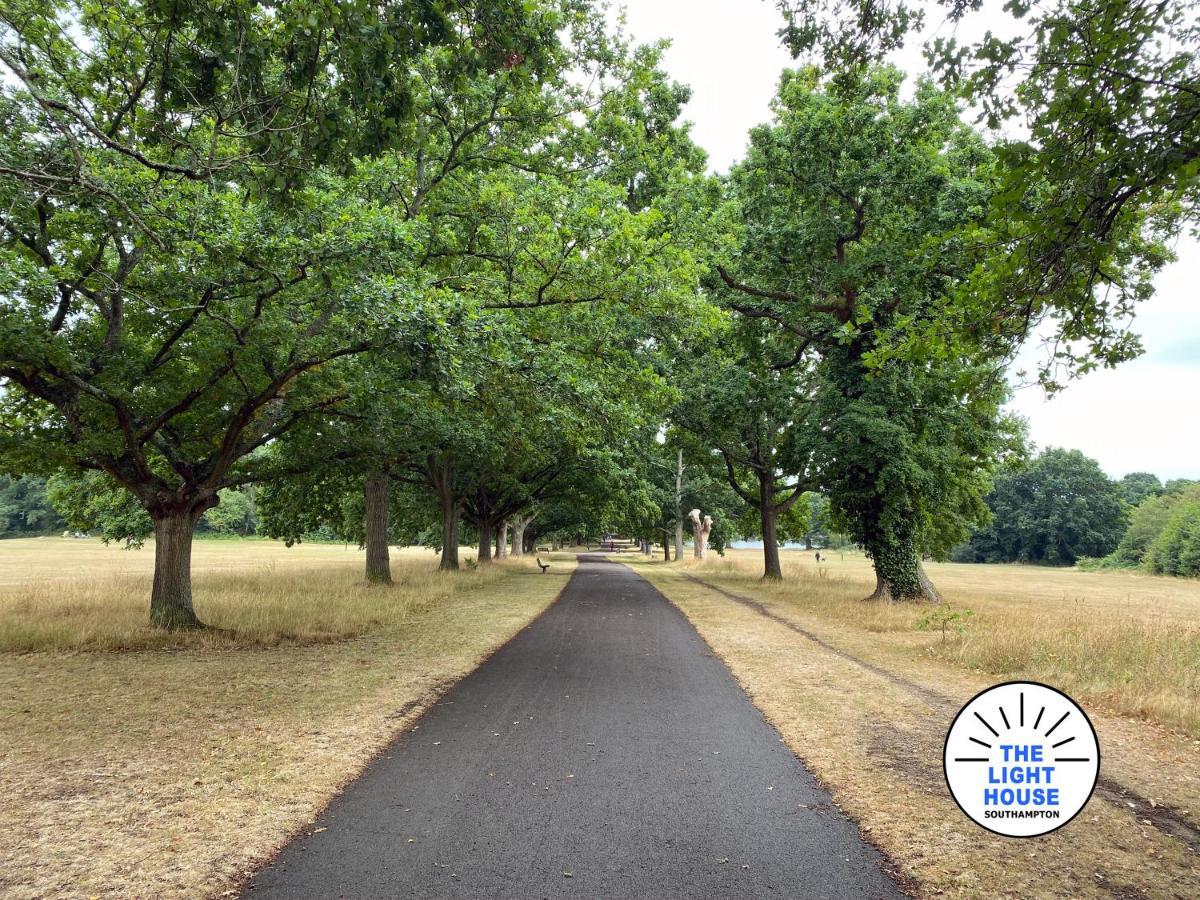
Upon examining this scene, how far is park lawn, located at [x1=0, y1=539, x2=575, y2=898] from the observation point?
3.43 m

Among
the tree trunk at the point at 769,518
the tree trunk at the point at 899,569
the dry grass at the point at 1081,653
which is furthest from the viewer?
the tree trunk at the point at 769,518

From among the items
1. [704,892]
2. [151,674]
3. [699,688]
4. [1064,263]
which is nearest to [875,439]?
[699,688]

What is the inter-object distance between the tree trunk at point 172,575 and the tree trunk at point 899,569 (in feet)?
48.8

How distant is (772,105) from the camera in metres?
17.4

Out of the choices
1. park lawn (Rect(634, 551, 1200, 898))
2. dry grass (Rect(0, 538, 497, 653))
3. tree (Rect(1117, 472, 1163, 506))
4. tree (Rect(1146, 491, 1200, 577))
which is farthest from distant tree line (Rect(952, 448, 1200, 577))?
dry grass (Rect(0, 538, 497, 653))

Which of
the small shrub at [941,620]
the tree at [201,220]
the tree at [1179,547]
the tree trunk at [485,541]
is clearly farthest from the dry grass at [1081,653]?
the tree at [1179,547]

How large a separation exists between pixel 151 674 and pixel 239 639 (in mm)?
2398

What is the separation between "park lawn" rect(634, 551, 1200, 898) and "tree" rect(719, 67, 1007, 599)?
3.60m

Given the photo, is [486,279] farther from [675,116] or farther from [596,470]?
[596,470]

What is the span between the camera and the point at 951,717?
20.6ft

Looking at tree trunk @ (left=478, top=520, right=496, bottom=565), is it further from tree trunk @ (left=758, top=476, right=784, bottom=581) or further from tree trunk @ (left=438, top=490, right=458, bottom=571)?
tree trunk @ (left=758, top=476, right=784, bottom=581)

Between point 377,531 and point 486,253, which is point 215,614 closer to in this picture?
point 377,531

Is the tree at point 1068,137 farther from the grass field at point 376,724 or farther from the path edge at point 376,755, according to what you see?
the path edge at point 376,755

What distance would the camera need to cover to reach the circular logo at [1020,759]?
8.53 feet
